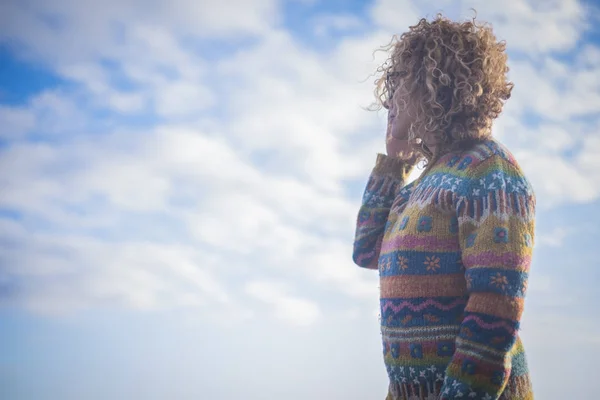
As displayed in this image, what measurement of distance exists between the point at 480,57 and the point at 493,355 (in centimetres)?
119

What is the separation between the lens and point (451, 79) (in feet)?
7.57

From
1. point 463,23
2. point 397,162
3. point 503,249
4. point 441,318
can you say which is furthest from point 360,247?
point 463,23

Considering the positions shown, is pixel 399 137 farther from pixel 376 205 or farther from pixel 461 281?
pixel 461 281

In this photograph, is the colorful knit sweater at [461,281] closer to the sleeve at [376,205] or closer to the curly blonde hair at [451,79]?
the curly blonde hair at [451,79]

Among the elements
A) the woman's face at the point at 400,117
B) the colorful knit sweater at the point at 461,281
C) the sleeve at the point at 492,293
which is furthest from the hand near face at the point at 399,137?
the sleeve at the point at 492,293

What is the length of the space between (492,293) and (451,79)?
0.91 meters

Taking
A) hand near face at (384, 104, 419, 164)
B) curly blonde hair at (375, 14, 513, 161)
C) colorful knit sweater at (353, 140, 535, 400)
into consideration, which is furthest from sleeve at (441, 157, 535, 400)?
hand near face at (384, 104, 419, 164)

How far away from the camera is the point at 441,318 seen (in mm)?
2049

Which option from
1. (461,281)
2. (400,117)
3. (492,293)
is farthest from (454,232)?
(400,117)

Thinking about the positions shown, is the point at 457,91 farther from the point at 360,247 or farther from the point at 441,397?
the point at 441,397

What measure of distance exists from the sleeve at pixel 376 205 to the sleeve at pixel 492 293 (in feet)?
2.36

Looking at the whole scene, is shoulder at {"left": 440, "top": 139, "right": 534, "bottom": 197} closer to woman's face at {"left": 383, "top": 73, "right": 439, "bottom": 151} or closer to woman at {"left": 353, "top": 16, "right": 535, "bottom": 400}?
woman at {"left": 353, "top": 16, "right": 535, "bottom": 400}

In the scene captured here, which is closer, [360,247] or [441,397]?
[441,397]

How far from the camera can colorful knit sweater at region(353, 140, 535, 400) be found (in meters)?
1.88
